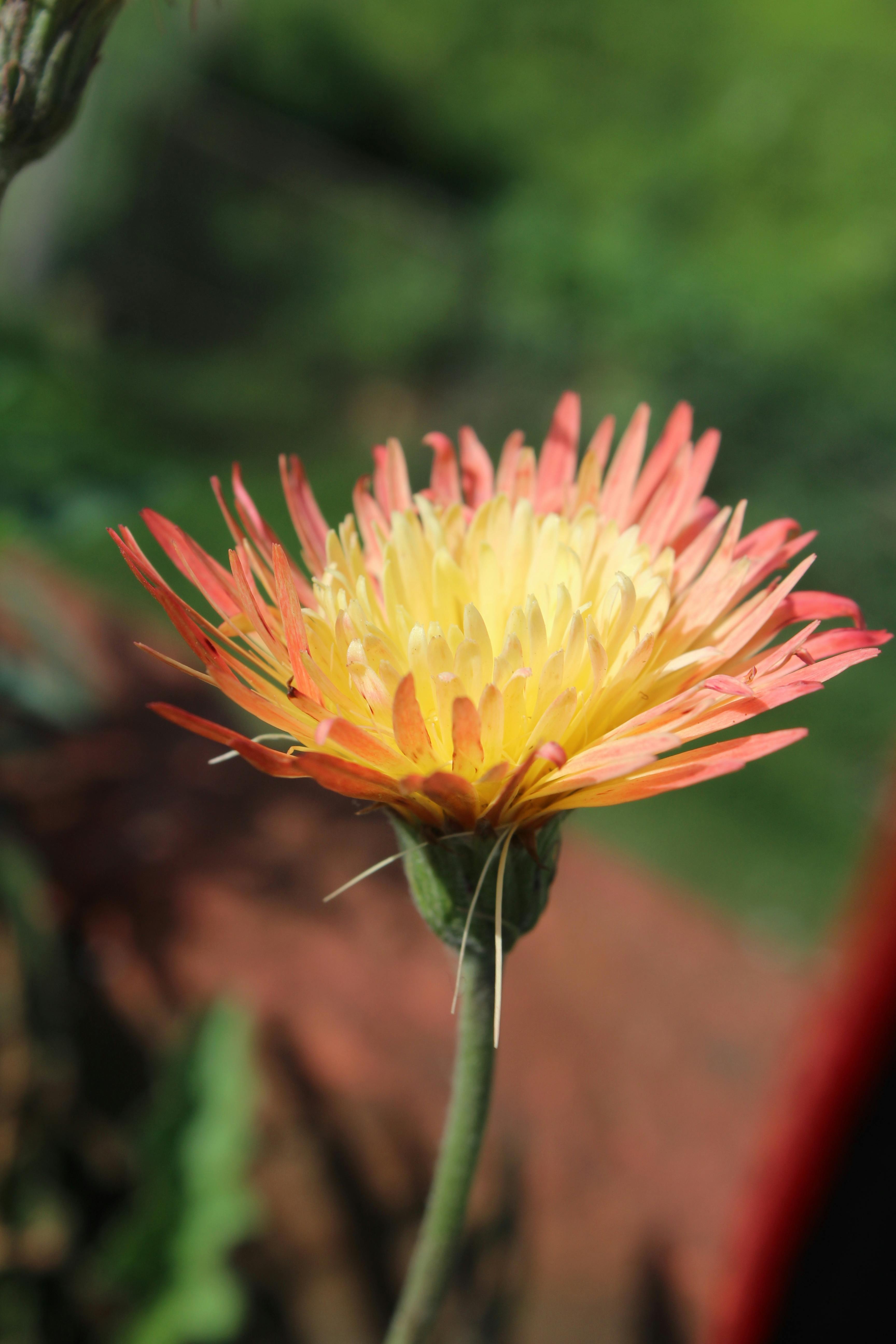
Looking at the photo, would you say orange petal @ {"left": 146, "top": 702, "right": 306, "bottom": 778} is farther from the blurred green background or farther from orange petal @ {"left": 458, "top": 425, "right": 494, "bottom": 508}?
the blurred green background

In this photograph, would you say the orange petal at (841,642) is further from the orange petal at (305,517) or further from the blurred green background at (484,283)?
the blurred green background at (484,283)

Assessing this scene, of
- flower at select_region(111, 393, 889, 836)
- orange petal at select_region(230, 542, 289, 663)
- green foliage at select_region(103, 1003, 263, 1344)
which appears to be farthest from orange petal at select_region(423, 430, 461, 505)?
green foliage at select_region(103, 1003, 263, 1344)

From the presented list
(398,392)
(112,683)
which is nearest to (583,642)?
(112,683)

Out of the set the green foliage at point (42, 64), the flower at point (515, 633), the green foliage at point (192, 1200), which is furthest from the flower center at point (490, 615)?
the green foliage at point (192, 1200)

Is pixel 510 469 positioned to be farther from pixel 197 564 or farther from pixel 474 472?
pixel 197 564

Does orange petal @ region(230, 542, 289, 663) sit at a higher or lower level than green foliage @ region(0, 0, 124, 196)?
lower

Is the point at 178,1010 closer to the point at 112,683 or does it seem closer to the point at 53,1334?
the point at 53,1334

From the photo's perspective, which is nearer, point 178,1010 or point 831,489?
point 178,1010

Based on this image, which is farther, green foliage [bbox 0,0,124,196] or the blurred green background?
the blurred green background
